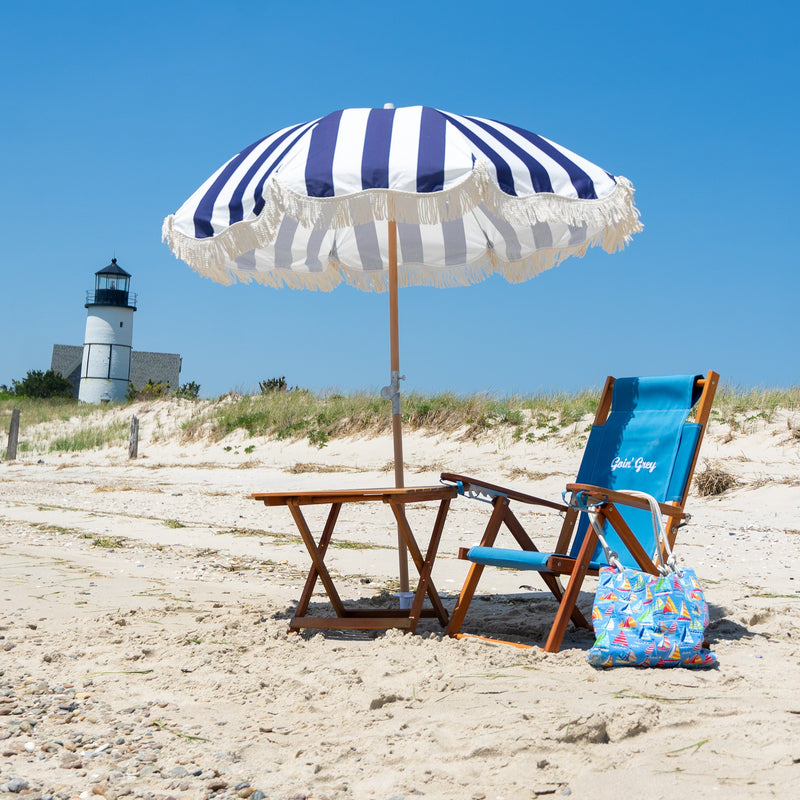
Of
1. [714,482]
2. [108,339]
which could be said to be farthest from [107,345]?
[714,482]

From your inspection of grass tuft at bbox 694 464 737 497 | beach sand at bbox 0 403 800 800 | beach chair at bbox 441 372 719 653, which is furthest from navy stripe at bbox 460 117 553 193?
grass tuft at bbox 694 464 737 497

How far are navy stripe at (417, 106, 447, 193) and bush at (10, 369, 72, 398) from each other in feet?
140

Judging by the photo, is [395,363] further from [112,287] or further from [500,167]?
[112,287]

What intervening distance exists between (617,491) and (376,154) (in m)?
1.73

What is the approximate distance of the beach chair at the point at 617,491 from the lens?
349cm

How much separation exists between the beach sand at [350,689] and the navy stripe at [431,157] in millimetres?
1920

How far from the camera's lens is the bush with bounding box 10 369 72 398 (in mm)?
42438

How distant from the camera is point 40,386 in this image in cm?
4266

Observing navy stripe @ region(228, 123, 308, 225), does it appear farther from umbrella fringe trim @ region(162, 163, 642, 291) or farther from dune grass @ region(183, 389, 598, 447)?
dune grass @ region(183, 389, 598, 447)

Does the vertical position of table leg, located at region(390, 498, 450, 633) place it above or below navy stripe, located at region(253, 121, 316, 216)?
below

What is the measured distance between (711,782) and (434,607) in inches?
83.6

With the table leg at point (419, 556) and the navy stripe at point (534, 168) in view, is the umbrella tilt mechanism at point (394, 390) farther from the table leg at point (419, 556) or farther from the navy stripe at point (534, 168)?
the navy stripe at point (534, 168)

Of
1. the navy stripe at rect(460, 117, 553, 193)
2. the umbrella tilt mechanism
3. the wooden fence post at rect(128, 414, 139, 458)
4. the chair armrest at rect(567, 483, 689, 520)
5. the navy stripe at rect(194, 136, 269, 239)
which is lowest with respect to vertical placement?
the wooden fence post at rect(128, 414, 139, 458)

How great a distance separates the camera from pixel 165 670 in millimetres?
3443
